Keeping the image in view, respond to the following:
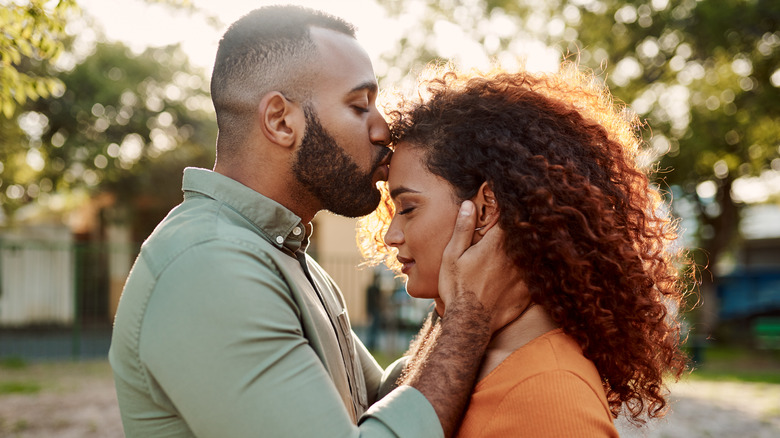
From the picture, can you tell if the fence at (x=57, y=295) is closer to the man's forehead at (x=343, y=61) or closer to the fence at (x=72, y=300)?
the fence at (x=72, y=300)

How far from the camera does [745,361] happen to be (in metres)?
17.0

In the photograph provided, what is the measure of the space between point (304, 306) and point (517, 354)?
2.36ft

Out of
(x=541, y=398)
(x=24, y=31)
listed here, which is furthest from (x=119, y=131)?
(x=541, y=398)

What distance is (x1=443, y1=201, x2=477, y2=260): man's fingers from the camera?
2342mm

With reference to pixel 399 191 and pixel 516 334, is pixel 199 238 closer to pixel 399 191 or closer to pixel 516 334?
pixel 399 191

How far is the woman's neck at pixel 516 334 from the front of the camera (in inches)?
88.9

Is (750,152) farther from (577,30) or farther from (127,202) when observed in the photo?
(127,202)

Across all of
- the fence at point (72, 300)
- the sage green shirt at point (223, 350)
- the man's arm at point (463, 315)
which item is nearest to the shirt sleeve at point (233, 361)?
the sage green shirt at point (223, 350)

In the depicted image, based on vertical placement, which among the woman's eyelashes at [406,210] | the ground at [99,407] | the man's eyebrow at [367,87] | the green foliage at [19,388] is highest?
the man's eyebrow at [367,87]

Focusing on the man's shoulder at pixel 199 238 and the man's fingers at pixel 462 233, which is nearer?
the man's shoulder at pixel 199 238

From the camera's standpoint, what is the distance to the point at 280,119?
8.11 ft

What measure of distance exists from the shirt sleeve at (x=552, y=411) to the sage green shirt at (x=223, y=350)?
22cm

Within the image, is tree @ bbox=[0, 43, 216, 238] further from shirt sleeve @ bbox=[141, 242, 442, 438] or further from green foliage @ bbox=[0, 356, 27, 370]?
shirt sleeve @ bbox=[141, 242, 442, 438]

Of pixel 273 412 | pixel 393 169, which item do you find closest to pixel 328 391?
pixel 273 412
